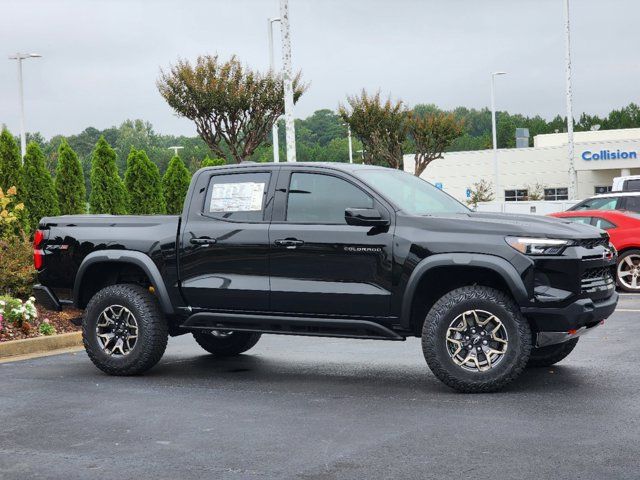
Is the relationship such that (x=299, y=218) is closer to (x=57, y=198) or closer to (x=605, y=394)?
(x=605, y=394)

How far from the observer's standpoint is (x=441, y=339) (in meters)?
8.26

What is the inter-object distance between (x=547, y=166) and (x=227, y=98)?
3496 cm

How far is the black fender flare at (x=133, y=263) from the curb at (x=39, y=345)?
188 cm

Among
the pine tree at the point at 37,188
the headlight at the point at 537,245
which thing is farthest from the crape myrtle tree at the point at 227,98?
the headlight at the point at 537,245

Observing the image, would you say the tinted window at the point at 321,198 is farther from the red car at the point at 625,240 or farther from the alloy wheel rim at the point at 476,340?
the red car at the point at 625,240

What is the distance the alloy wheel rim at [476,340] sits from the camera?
8203mm

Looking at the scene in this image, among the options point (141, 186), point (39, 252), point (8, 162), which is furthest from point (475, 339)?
point (141, 186)

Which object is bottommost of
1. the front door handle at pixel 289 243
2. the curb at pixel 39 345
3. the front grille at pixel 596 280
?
the curb at pixel 39 345

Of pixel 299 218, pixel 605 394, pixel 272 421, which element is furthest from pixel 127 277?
pixel 605 394

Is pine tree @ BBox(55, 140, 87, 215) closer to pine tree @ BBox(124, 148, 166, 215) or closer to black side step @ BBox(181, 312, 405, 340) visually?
pine tree @ BBox(124, 148, 166, 215)

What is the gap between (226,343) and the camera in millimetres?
11016

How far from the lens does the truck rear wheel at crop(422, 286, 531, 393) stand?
8125mm

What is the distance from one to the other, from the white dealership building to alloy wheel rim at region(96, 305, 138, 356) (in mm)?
53280

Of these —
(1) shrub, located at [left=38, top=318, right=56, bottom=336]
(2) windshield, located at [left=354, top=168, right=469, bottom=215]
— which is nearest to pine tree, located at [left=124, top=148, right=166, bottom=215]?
(1) shrub, located at [left=38, top=318, right=56, bottom=336]
